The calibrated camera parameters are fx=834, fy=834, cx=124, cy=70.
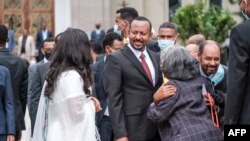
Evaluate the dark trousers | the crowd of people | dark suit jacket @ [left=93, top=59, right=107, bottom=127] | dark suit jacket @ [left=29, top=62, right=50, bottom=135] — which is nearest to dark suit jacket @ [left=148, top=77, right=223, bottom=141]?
the crowd of people

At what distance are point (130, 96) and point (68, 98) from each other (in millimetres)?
1084

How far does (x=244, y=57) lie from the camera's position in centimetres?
670

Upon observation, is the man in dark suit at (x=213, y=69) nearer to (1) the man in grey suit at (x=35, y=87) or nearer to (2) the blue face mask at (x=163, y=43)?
(2) the blue face mask at (x=163, y=43)

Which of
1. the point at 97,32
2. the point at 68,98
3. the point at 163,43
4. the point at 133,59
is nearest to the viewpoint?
the point at 68,98

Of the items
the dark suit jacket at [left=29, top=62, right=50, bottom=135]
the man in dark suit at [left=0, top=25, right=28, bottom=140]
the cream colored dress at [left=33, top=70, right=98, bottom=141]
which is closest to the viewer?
the cream colored dress at [left=33, top=70, right=98, bottom=141]

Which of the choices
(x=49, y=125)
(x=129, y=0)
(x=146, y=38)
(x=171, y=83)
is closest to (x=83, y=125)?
(x=49, y=125)

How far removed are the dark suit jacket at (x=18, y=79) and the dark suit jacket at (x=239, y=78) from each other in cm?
437

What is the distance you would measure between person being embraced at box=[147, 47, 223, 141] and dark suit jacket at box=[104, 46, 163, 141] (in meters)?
0.41

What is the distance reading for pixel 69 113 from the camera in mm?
7395

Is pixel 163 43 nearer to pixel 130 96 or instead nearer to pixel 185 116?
pixel 130 96

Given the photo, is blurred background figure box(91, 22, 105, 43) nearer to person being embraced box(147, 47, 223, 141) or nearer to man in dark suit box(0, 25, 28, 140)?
man in dark suit box(0, 25, 28, 140)

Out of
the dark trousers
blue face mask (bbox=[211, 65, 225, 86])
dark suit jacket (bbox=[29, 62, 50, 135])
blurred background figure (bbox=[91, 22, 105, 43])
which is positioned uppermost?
blue face mask (bbox=[211, 65, 225, 86])

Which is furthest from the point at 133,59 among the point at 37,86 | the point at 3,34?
the point at 37,86

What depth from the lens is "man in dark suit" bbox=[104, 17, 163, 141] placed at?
322 inches
